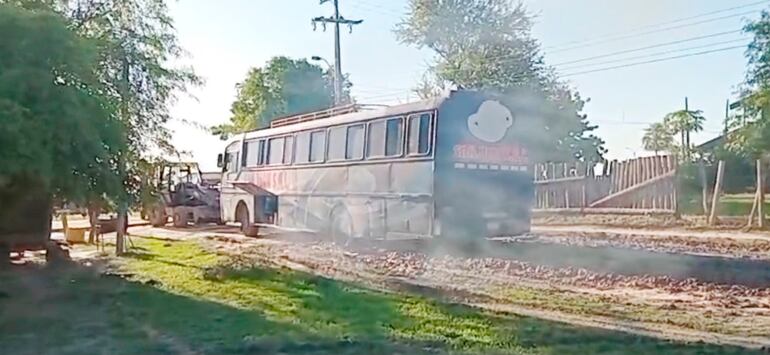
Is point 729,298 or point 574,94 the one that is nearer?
point 729,298

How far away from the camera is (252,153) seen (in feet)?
68.9

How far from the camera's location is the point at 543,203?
2500cm

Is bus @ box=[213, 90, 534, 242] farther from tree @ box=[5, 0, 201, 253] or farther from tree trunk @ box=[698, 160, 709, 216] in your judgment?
tree trunk @ box=[698, 160, 709, 216]

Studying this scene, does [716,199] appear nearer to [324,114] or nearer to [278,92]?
[324,114]

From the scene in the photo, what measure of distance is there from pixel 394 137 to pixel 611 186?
35.0 feet

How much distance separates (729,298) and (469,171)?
5.70m

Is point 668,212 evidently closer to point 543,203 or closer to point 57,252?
point 543,203

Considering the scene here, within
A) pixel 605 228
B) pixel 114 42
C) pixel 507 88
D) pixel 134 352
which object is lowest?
pixel 134 352

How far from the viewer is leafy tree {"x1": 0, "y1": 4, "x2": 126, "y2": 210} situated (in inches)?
320

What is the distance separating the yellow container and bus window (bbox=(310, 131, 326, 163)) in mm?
5143

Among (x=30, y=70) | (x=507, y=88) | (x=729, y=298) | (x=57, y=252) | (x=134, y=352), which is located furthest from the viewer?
(x=507, y=88)

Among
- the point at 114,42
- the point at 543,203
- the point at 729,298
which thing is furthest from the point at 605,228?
the point at 114,42

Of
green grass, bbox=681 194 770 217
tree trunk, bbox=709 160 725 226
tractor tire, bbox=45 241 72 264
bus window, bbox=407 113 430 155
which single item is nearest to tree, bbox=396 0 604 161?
green grass, bbox=681 194 770 217

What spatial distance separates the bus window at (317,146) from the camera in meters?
17.5
